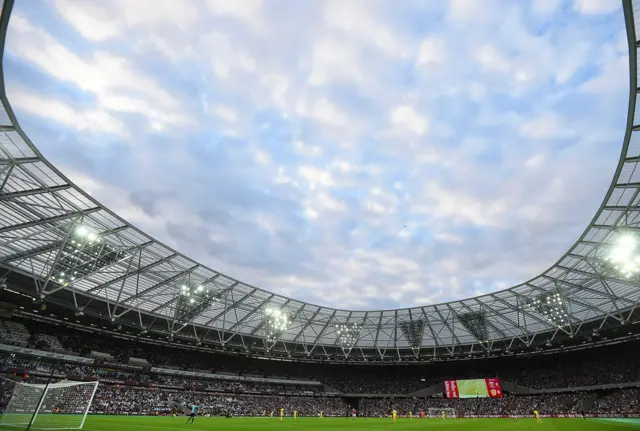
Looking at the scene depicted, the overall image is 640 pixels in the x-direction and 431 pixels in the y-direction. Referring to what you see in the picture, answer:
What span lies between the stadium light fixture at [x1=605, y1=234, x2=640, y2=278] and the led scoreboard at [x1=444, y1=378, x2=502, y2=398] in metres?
35.8

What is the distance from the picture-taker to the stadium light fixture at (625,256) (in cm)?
2966

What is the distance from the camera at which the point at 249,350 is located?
58656mm

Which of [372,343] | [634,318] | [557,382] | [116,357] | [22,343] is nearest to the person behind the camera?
[22,343]

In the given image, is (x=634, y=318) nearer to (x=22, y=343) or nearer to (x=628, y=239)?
(x=628, y=239)

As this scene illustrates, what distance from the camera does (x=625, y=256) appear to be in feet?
101

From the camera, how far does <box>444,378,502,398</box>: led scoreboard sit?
59.5 metres

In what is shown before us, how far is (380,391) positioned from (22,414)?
64244 mm

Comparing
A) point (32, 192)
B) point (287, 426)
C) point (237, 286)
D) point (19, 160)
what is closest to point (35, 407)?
point (32, 192)

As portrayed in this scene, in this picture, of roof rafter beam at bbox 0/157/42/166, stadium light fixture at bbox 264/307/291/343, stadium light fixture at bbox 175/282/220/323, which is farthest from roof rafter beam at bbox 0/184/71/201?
stadium light fixture at bbox 264/307/291/343

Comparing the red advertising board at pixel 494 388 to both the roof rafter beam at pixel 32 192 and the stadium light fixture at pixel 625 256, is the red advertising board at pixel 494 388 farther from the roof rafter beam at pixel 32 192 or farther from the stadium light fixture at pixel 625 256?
the roof rafter beam at pixel 32 192

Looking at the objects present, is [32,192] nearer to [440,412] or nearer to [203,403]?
[203,403]

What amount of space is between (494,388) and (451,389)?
7557mm

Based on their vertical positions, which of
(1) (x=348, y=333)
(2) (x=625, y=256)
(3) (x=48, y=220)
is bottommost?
Answer: (1) (x=348, y=333)

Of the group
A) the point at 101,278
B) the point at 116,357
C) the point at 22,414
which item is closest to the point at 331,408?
the point at 116,357
